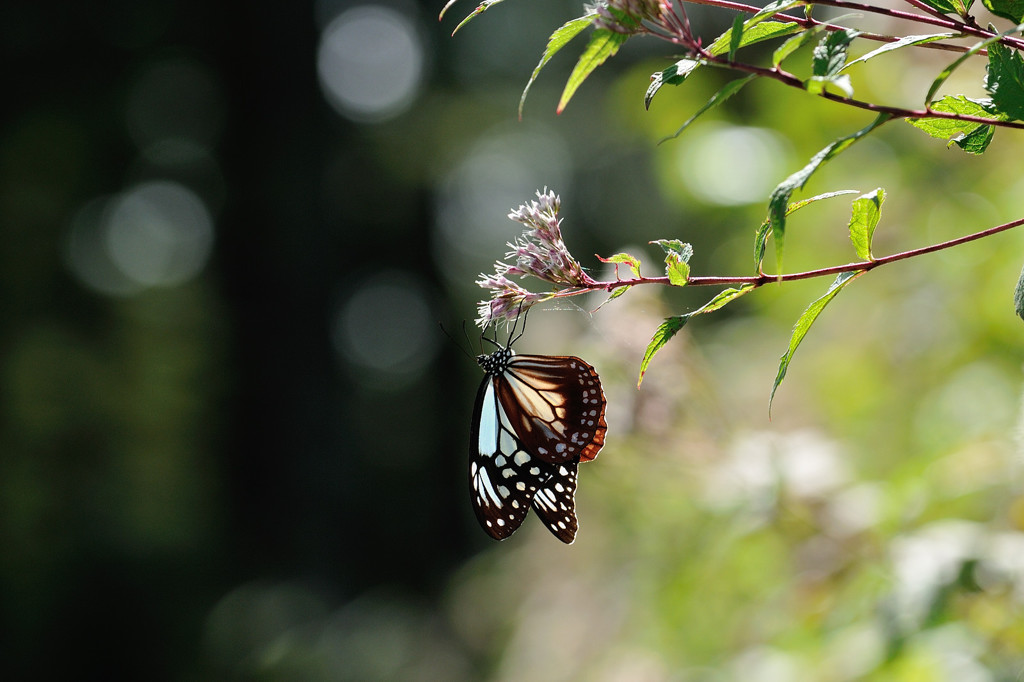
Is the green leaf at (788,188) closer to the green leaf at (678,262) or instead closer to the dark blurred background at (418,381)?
the green leaf at (678,262)

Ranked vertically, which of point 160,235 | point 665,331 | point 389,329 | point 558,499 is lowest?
point 389,329

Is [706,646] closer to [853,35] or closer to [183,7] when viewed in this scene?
[853,35]

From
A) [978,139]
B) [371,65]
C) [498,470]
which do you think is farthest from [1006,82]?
[371,65]

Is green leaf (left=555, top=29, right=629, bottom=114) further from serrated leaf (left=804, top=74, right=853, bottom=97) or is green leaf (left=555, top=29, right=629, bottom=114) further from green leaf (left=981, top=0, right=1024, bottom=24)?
green leaf (left=981, top=0, right=1024, bottom=24)

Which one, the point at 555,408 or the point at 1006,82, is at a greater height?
the point at 1006,82

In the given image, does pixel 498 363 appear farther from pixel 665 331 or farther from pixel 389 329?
pixel 389 329

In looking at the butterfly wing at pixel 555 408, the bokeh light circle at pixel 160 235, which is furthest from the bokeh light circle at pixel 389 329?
the butterfly wing at pixel 555 408
